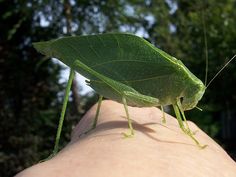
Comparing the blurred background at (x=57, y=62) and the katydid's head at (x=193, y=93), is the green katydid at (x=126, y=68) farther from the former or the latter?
the blurred background at (x=57, y=62)

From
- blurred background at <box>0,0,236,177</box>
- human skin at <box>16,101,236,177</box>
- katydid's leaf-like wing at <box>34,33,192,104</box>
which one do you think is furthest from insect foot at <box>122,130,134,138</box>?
blurred background at <box>0,0,236,177</box>

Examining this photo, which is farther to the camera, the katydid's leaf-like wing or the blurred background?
the blurred background

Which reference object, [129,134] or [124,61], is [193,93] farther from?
[129,134]

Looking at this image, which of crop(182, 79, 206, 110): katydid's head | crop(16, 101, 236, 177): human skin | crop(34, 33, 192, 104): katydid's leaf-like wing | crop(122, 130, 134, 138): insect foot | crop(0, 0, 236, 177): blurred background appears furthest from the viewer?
crop(0, 0, 236, 177): blurred background

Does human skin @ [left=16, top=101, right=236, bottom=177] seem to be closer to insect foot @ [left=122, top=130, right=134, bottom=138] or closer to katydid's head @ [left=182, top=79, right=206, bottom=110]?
insect foot @ [left=122, top=130, right=134, bottom=138]

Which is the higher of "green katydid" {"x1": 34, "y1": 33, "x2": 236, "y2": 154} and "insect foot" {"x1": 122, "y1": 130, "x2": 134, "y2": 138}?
"green katydid" {"x1": 34, "y1": 33, "x2": 236, "y2": 154}

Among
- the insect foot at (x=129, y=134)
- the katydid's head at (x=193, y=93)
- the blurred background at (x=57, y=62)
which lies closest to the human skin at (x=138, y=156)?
the insect foot at (x=129, y=134)

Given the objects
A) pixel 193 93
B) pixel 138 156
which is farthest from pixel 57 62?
pixel 138 156
